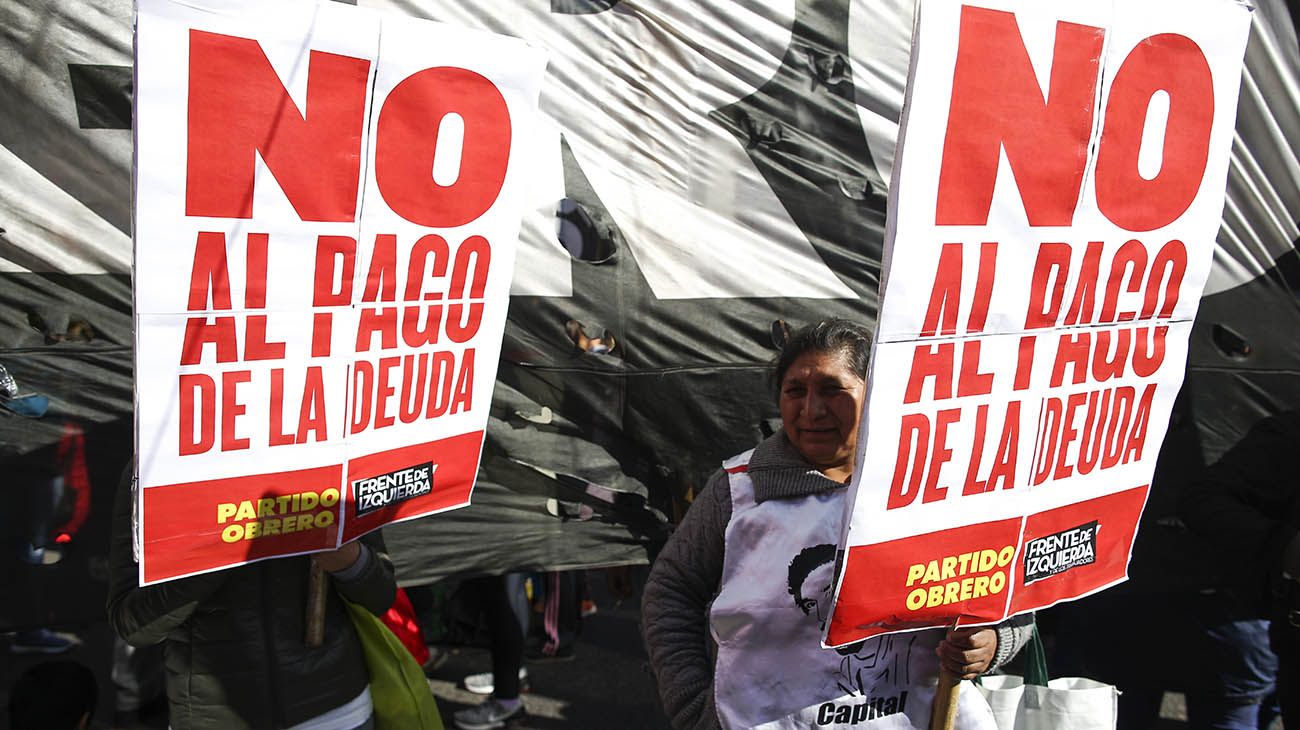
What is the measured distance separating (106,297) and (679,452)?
1.78 meters

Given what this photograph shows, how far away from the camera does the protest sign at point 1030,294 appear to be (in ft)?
5.90

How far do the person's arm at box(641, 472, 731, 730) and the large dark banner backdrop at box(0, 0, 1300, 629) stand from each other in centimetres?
148

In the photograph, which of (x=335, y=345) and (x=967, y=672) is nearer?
(x=967, y=672)

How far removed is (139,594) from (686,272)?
6.35ft

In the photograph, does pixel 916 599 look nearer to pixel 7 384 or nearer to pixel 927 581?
pixel 927 581

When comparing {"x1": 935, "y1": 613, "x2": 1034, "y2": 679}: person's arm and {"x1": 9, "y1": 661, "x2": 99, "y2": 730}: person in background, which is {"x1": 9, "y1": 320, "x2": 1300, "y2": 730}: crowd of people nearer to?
{"x1": 935, "y1": 613, "x2": 1034, "y2": 679}: person's arm

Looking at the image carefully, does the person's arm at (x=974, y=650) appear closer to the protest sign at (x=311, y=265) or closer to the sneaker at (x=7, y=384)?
the protest sign at (x=311, y=265)

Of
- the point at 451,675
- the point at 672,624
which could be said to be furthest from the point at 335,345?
the point at 451,675

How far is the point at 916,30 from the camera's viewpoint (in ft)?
5.55

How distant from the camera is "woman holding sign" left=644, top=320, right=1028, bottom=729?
2.04 m

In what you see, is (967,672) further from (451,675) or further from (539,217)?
(451,675)

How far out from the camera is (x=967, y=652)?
2.03m

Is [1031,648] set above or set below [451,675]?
above

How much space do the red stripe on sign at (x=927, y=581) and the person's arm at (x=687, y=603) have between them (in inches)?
15.0
